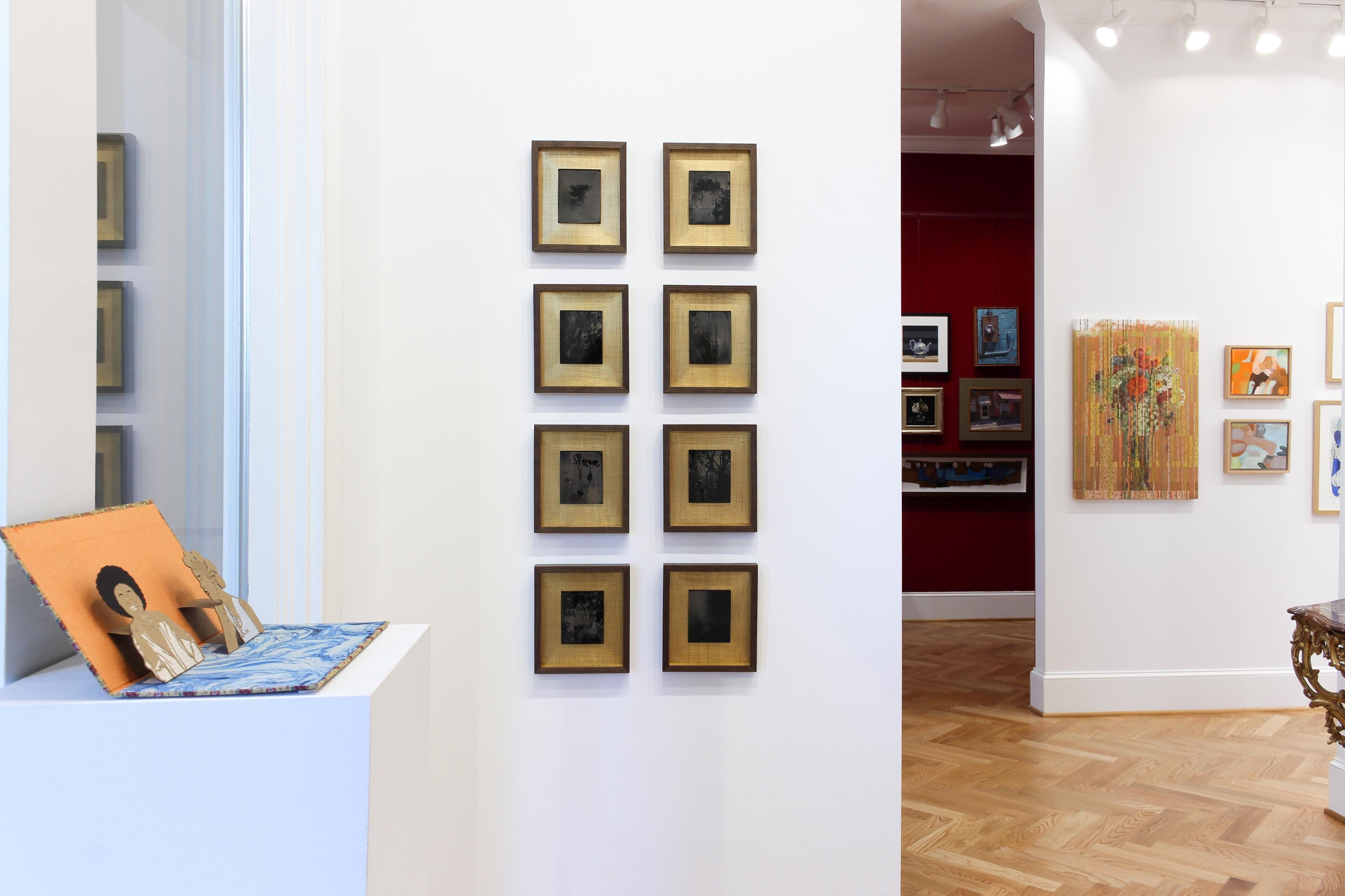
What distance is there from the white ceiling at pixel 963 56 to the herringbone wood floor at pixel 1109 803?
12.5 feet

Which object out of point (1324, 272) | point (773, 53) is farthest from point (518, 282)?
point (1324, 272)

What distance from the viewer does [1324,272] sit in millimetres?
4496

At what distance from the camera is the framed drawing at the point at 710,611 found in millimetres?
2180

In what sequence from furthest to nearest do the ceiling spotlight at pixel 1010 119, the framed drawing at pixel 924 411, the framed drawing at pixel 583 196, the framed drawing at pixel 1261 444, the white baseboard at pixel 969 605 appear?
the white baseboard at pixel 969 605 → the framed drawing at pixel 924 411 → the ceiling spotlight at pixel 1010 119 → the framed drawing at pixel 1261 444 → the framed drawing at pixel 583 196

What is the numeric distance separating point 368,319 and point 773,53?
1.27 metres

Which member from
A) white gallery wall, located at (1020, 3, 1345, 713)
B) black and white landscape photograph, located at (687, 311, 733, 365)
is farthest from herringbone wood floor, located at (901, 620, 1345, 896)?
black and white landscape photograph, located at (687, 311, 733, 365)

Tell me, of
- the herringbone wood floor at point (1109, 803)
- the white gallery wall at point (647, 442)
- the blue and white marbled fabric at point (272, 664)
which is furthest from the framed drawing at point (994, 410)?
the blue and white marbled fabric at point (272, 664)

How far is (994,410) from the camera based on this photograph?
6516 millimetres

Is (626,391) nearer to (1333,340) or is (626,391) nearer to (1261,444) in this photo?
(1261,444)

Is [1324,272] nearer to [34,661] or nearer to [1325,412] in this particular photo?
[1325,412]

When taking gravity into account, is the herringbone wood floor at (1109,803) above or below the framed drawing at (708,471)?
below

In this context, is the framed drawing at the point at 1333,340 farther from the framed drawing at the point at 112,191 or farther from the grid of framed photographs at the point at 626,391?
the framed drawing at the point at 112,191

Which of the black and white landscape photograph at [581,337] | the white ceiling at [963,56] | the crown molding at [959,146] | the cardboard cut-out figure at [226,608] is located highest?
the white ceiling at [963,56]

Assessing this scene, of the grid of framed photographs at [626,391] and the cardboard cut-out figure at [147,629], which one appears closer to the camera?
the cardboard cut-out figure at [147,629]
